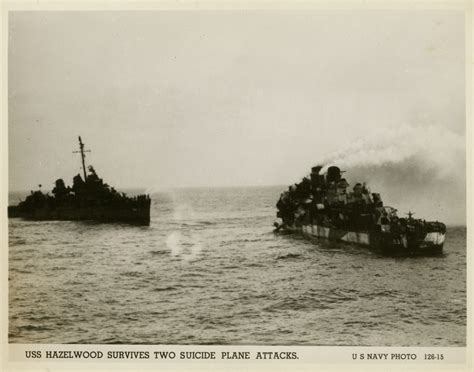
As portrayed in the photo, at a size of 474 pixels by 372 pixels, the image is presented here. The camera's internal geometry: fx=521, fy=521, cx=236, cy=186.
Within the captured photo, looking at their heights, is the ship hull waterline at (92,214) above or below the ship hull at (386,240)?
above

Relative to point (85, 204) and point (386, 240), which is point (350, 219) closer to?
point (386, 240)

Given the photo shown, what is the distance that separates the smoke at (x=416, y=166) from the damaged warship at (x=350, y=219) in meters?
0.09

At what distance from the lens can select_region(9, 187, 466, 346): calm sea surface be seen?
4012mm

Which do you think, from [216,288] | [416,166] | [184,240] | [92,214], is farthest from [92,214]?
[416,166]

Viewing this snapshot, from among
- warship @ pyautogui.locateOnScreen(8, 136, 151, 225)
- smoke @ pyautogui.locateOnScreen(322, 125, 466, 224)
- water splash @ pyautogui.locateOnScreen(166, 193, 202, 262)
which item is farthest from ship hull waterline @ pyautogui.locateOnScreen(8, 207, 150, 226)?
smoke @ pyautogui.locateOnScreen(322, 125, 466, 224)

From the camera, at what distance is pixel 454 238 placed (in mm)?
4125

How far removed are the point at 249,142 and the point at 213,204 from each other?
585mm

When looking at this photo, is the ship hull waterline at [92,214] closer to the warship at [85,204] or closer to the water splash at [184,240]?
the warship at [85,204]

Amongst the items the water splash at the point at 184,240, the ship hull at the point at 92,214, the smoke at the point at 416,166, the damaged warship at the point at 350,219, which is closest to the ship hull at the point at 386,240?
the damaged warship at the point at 350,219

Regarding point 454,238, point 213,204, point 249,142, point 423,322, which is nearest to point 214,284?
point 213,204

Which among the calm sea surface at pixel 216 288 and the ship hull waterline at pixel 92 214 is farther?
the ship hull waterline at pixel 92 214

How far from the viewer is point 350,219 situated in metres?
4.62

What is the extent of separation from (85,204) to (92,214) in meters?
0.17

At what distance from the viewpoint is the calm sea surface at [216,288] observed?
4012 millimetres
